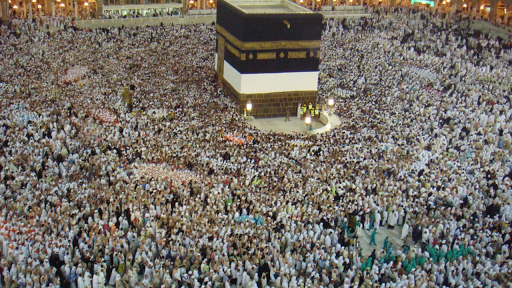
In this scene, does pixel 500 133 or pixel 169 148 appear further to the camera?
pixel 500 133

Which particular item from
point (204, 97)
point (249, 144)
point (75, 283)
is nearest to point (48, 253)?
point (75, 283)

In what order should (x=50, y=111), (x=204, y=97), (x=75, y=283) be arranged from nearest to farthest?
1. (x=75, y=283)
2. (x=50, y=111)
3. (x=204, y=97)

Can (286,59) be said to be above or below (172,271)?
above

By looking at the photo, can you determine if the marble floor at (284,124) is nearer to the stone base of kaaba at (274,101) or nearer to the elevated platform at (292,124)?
the elevated platform at (292,124)

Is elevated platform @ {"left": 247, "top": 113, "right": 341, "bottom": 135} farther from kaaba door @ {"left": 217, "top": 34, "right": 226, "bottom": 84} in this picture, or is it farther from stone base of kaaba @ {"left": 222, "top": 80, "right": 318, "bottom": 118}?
kaaba door @ {"left": 217, "top": 34, "right": 226, "bottom": 84}

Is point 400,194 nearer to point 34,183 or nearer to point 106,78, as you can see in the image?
point 34,183

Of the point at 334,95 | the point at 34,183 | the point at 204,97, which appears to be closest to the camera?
the point at 34,183

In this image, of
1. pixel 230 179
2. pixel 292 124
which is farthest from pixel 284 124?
pixel 230 179

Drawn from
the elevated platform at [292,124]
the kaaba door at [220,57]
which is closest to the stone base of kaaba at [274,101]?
the elevated platform at [292,124]

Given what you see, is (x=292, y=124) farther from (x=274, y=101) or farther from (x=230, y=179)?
(x=230, y=179)
